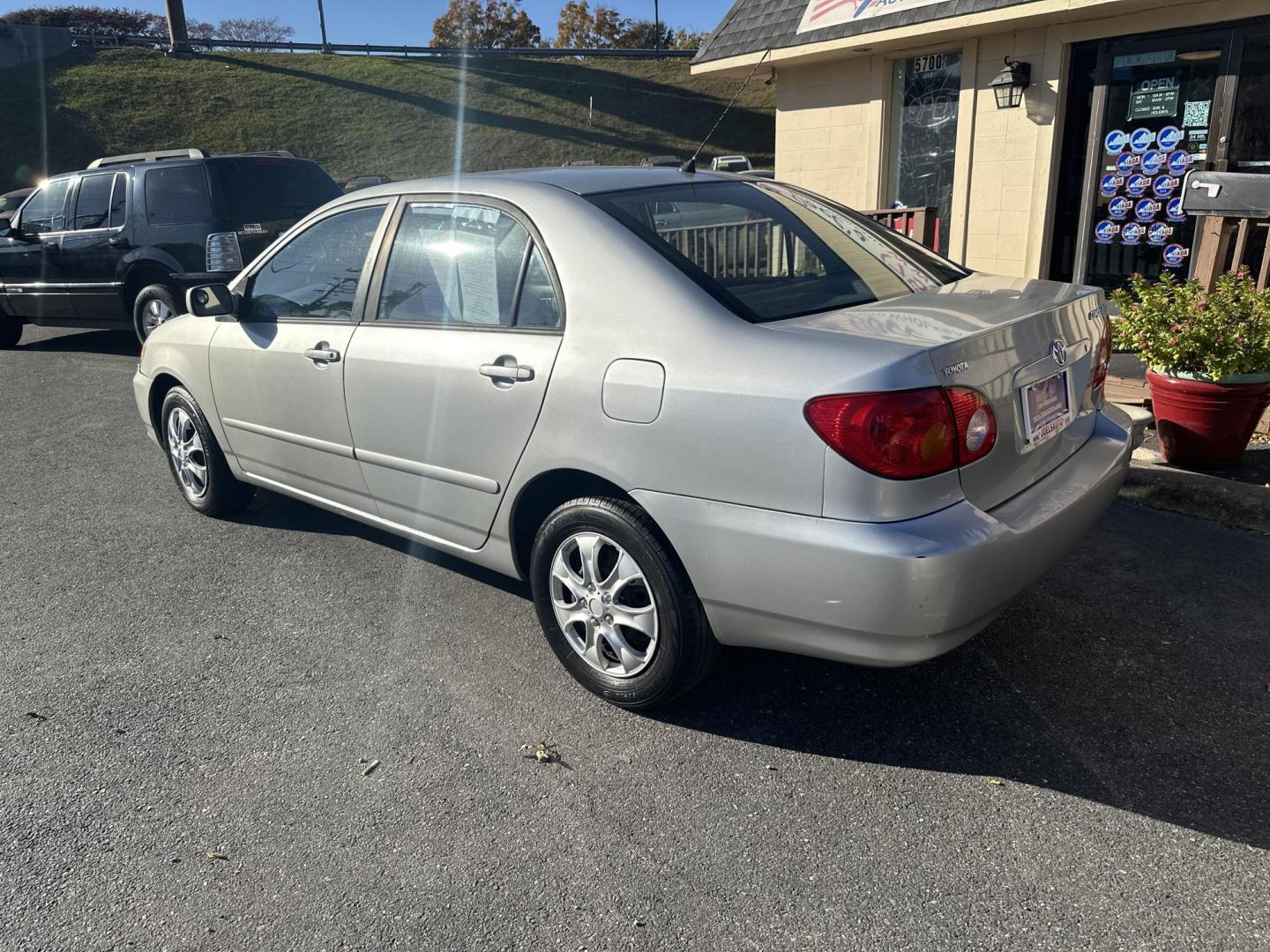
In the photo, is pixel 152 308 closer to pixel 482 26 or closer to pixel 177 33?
pixel 177 33

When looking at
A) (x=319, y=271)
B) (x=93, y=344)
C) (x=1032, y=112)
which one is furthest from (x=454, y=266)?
(x=93, y=344)

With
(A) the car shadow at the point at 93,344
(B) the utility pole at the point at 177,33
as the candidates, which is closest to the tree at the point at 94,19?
(B) the utility pole at the point at 177,33

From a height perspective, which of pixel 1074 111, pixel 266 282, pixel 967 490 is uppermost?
pixel 1074 111

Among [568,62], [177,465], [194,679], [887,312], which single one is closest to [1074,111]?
[887,312]

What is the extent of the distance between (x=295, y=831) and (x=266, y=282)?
8.57 feet

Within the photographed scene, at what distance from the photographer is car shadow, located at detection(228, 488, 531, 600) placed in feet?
14.2

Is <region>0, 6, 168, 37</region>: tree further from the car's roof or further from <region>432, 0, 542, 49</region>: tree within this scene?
the car's roof

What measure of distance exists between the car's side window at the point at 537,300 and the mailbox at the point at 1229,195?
13.0ft

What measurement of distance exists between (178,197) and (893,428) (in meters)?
8.50

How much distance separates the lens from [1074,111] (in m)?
9.26

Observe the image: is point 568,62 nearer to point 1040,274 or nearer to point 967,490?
point 1040,274

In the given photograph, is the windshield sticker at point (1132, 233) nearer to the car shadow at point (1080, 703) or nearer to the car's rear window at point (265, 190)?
the car shadow at point (1080, 703)

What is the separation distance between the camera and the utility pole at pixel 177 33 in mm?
45625

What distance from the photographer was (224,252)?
8875 mm
